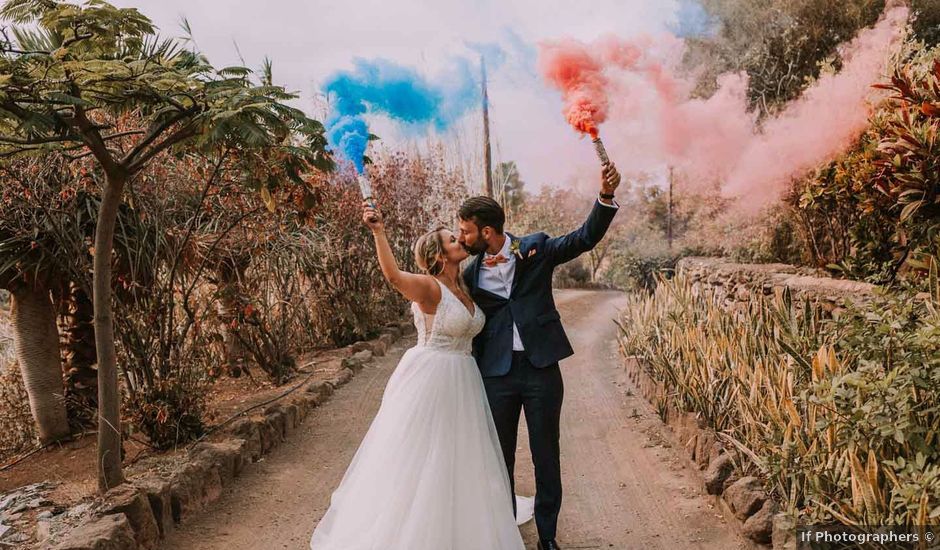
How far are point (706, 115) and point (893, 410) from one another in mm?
8261

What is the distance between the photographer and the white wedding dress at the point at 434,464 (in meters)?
3.66

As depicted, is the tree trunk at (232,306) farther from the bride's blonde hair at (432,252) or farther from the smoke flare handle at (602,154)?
the smoke flare handle at (602,154)

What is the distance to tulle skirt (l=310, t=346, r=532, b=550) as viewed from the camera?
12.0ft

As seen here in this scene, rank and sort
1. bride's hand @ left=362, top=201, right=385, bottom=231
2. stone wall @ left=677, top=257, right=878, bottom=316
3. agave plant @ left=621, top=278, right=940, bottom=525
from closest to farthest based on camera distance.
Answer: agave plant @ left=621, top=278, right=940, bottom=525
bride's hand @ left=362, top=201, right=385, bottom=231
stone wall @ left=677, top=257, right=878, bottom=316

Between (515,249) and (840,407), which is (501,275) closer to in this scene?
(515,249)

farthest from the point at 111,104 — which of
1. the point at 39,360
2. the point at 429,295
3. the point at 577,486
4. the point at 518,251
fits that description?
the point at 577,486

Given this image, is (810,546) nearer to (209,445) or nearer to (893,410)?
(893,410)

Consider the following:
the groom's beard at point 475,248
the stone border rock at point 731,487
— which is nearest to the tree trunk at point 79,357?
the groom's beard at point 475,248

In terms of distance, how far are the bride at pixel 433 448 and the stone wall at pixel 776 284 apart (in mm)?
2232

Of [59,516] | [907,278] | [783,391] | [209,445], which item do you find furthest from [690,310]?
[59,516]

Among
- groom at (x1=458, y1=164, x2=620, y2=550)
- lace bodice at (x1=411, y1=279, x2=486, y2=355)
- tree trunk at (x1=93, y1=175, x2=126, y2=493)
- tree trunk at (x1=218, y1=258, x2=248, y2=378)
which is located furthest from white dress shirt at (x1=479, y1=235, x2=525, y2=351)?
tree trunk at (x1=218, y1=258, x2=248, y2=378)

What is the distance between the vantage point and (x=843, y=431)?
3643 mm

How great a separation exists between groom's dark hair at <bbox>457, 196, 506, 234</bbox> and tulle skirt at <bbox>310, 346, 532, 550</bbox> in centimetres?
71

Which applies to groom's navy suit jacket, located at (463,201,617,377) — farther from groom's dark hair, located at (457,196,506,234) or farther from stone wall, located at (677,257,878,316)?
stone wall, located at (677,257,878,316)
